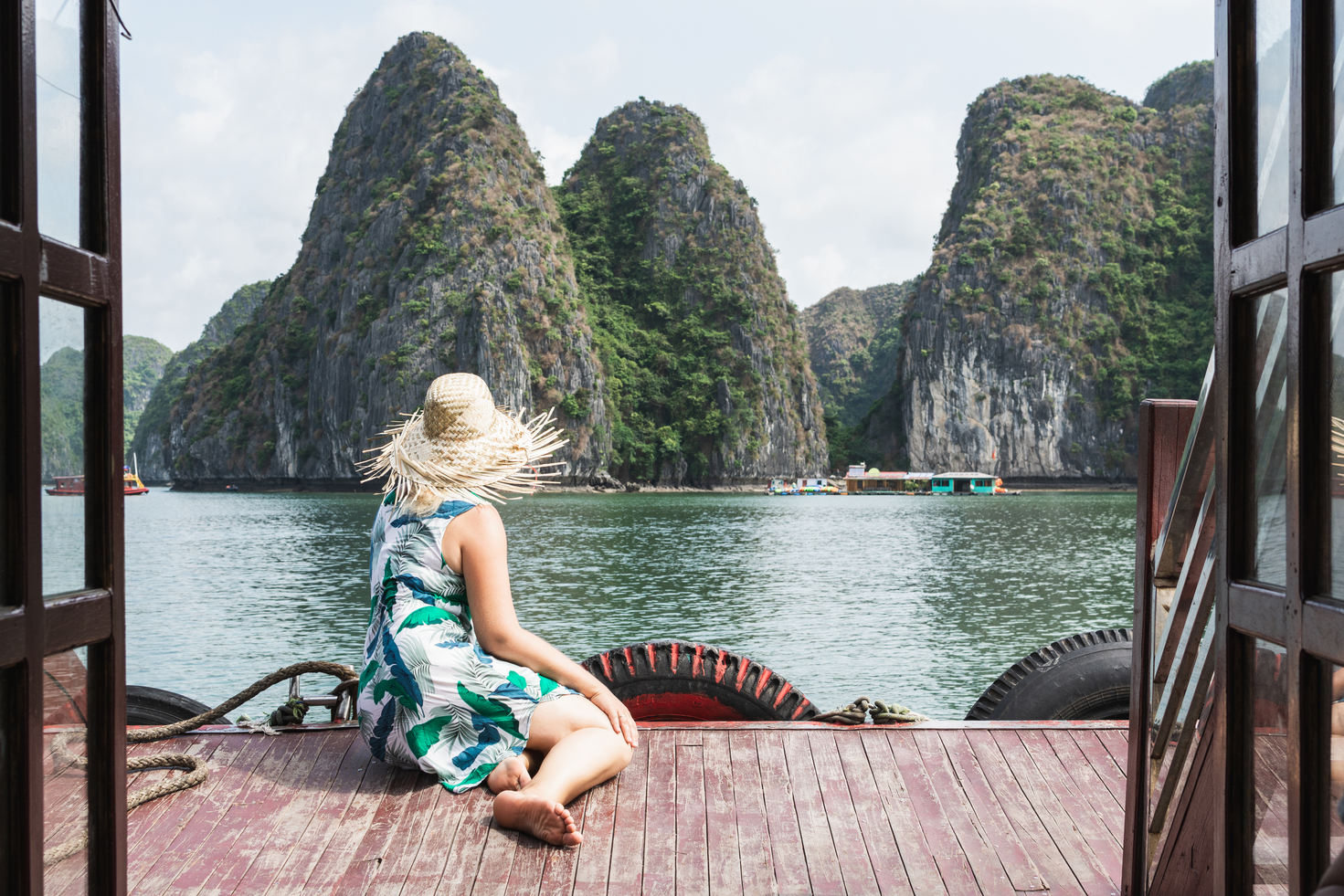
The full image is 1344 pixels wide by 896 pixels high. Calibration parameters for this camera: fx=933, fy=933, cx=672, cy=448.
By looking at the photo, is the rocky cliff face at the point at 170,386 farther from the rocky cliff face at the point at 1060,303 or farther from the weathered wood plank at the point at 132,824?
the weathered wood plank at the point at 132,824

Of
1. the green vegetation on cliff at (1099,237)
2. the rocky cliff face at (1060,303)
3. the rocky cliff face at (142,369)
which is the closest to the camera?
the rocky cliff face at (1060,303)

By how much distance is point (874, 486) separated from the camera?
67875mm

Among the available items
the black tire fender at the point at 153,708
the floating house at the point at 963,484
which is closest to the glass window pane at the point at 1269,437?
the black tire fender at the point at 153,708

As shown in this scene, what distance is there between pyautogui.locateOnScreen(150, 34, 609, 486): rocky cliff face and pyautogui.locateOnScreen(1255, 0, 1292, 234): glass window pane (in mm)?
54028

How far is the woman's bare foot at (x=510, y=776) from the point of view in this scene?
242 cm

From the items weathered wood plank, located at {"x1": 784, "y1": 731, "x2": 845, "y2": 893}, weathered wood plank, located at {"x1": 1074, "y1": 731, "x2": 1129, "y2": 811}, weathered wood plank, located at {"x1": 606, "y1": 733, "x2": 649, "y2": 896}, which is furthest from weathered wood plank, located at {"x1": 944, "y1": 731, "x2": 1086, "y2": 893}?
weathered wood plank, located at {"x1": 606, "y1": 733, "x2": 649, "y2": 896}

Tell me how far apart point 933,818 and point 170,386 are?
10078 centimetres

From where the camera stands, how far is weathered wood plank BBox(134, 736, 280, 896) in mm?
2062

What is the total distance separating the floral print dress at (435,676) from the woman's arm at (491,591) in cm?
3

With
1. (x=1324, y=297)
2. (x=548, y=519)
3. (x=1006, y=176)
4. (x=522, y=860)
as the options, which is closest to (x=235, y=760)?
(x=522, y=860)

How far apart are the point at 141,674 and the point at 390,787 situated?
10379 mm

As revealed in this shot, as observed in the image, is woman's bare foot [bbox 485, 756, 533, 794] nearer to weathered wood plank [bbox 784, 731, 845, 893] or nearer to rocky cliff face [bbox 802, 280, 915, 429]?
A: weathered wood plank [bbox 784, 731, 845, 893]

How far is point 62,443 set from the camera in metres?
1.30

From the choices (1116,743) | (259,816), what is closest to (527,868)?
(259,816)
